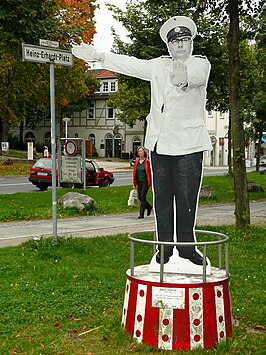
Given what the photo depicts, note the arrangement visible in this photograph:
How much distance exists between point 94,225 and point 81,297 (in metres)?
7.31

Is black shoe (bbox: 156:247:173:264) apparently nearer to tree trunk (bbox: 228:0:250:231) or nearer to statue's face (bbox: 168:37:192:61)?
statue's face (bbox: 168:37:192:61)

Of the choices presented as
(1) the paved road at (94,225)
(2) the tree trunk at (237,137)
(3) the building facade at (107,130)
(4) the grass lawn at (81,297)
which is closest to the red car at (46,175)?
(1) the paved road at (94,225)

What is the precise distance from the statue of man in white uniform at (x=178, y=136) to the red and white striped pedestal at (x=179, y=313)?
53 centimetres

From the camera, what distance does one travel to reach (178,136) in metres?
6.49

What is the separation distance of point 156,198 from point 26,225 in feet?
29.0

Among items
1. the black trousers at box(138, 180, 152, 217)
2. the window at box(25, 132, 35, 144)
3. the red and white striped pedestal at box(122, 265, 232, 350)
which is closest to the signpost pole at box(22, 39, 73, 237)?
the red and white striped pedestal at box(122, 265, 232, 350)

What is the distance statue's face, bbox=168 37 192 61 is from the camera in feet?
21.7

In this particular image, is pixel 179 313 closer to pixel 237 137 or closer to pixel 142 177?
pixel 237 137

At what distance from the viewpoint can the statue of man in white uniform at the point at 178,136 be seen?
650 cm

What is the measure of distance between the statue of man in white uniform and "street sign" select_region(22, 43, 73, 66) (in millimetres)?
3852

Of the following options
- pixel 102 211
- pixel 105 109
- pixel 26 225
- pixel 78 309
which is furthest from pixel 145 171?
pixel 105 109

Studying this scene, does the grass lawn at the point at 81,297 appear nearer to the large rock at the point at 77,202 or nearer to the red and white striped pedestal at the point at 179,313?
the red and white striped pedestal at the point at 179,313

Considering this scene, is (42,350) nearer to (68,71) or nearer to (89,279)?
(89,279)

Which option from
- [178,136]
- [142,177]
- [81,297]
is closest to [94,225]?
[142,177]
